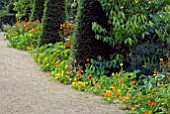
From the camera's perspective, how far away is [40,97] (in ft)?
21.4

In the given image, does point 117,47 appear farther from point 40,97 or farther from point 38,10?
point 38,10

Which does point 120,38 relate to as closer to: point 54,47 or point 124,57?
point 124,57

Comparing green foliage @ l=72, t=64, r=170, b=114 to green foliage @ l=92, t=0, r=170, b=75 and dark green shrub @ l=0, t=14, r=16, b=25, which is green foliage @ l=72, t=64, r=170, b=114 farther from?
dark green shrub @ l=0, t=14, r=16, b=25

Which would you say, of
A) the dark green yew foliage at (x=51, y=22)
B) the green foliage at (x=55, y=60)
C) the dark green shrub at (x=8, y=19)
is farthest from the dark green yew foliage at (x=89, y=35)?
the dark green shrub at (x=8, y=19)

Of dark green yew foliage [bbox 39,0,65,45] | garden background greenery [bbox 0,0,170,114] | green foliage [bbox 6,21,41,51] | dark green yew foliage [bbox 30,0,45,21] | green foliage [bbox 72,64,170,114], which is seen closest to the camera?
green foliage [bbox 72,64,170,114]

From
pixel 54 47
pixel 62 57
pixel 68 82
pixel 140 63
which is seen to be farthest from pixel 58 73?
pixel 54 47

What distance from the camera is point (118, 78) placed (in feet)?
23.7

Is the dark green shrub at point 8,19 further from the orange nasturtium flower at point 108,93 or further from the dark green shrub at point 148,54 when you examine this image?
the orange nasturtium flower at point 108,93

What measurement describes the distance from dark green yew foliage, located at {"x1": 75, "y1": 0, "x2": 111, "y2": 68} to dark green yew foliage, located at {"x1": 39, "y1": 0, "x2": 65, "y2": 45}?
155 inches

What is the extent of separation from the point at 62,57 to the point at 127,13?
218 centimetres

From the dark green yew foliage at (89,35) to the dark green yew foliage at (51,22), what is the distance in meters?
3.94

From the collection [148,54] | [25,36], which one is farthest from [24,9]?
[148,54]

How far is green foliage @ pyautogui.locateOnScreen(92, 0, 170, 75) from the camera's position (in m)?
7.60

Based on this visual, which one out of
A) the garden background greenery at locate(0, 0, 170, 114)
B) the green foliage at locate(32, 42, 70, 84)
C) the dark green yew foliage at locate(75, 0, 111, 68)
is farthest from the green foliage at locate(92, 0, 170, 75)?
the green foliage at locate(32, 42, 70, 84)
